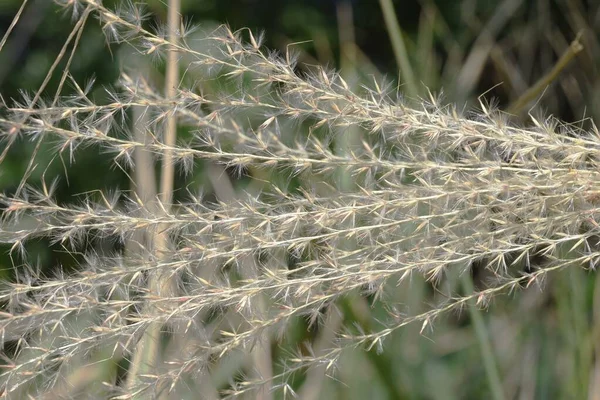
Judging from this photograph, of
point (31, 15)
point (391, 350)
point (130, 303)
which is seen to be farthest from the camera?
point (31, 15)

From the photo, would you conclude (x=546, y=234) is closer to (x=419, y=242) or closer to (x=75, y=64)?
(x=419, y=242)

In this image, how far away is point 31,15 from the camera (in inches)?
57.1

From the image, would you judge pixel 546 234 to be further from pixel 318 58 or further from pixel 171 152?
pixel 318 58

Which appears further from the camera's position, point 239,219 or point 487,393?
point 487,393

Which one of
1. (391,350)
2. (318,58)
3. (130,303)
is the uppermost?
(130,303)

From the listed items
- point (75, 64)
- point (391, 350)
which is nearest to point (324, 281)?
point (391, 350)

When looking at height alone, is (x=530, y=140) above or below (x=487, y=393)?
above

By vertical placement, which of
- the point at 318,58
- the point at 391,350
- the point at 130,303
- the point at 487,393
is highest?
the point at 130,303

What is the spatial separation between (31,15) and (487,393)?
3.52 ft

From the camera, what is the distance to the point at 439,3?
5.26ft

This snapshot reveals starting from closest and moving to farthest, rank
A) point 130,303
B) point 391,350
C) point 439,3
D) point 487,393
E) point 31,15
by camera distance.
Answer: point 130,303
point 391,350
point 487,393
point 31,15
point 439,3

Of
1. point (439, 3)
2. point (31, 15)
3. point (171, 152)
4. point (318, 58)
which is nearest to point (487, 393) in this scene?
point (171, 152)

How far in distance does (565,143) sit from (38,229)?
364 mm

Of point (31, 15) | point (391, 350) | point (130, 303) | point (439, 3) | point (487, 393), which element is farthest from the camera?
point (439, 3)
